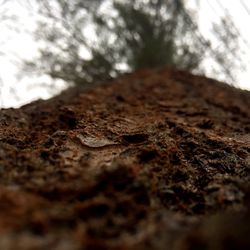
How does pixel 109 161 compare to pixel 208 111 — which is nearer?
pixel 109 161

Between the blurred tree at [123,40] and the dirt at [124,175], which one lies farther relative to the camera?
the blurred tree at [123,40]

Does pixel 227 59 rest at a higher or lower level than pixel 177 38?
lower

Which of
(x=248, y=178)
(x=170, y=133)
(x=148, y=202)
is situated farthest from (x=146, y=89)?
(x=148, y=202)

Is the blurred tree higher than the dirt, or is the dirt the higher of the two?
the blurred tree

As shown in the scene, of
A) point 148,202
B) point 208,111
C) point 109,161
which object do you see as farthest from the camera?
point 208,111

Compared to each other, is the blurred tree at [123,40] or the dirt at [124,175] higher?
the blurred tree at [123,40]

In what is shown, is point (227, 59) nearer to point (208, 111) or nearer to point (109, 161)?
point (208, 111)

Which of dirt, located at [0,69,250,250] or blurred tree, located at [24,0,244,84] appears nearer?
dirt, located at [0,69,250,250]

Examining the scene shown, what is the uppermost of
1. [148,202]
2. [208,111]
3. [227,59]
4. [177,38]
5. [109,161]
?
[177,38]
